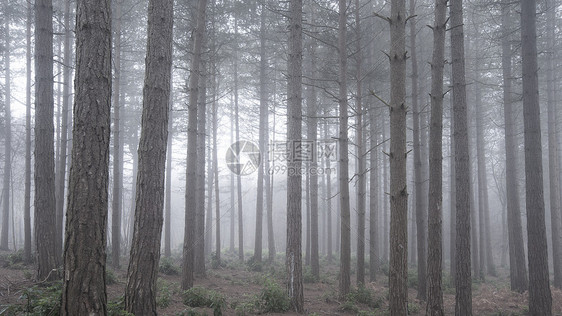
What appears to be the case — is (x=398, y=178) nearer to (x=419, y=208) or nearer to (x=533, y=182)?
(x=533, y=182)

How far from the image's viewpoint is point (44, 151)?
7188 millimetres

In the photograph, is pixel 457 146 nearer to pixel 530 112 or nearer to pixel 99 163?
pixel 530 112

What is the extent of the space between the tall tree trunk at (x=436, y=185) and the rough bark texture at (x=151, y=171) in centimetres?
527

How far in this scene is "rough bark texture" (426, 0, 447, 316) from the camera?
22.0 feet

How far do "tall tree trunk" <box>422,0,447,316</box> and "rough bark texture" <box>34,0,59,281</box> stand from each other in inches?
304

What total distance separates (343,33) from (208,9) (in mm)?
5630

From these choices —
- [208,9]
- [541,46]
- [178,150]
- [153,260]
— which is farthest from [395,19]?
[178,150]

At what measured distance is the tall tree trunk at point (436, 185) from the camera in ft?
22.0

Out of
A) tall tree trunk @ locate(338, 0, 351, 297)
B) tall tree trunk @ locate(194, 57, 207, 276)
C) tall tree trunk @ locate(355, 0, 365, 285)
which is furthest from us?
tall tree trunk @ locate(194, 57, 207, 276)

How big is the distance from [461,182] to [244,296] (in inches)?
248

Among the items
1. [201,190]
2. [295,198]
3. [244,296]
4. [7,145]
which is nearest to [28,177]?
[7,145]

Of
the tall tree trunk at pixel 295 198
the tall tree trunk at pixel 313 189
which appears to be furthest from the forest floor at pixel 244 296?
the tall tree trunk at pixel 313 189

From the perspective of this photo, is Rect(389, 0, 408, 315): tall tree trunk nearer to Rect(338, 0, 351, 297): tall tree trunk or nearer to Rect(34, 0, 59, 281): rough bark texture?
Rect(338, 0, 351, 297): tall tree trunk

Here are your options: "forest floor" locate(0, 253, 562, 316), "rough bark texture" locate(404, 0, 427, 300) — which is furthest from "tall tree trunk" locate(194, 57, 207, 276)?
"rough bark texture" locate(404, 0, 427, 300)
